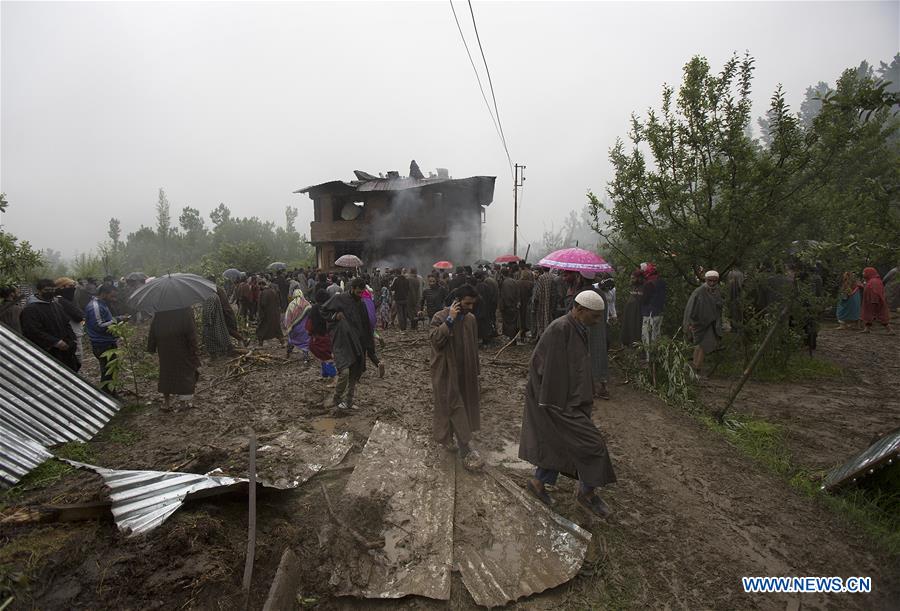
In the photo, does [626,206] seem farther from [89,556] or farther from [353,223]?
[353,223]

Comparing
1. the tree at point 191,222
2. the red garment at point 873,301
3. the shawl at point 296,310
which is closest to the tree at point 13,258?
the shawl at point 296,310

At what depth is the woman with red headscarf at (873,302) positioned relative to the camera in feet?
34.2

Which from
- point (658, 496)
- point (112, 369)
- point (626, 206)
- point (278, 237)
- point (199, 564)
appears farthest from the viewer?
point (278, 237)

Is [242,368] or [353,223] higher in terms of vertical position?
[353,223]


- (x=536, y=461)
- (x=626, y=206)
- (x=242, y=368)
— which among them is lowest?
(x=242, y=368)

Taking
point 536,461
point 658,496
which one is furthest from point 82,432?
point 658,496

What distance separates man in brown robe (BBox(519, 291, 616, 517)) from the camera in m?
3.43

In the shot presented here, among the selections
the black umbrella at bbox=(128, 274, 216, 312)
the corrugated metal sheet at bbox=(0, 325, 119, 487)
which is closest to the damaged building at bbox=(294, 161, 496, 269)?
the black umbrella at bbox=(128, 274, 216, 312)

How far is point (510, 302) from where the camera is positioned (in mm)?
10016

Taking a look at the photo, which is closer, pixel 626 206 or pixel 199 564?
pixel 199 564

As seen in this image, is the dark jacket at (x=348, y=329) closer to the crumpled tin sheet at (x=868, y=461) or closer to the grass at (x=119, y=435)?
the grass at (x=119, y=435)

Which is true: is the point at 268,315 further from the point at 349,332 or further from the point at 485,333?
the point at 349,332

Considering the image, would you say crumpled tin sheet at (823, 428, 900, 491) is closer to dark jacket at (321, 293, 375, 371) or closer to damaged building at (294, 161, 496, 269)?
dark jacket at (321, 293, 375, 371)

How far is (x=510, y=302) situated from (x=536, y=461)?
21.5 ft
